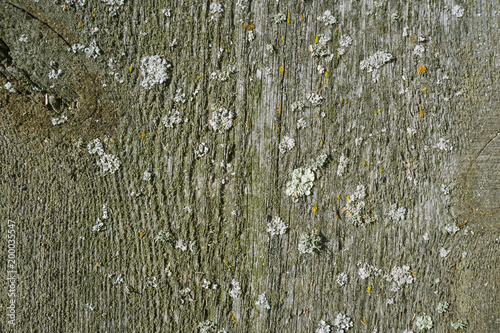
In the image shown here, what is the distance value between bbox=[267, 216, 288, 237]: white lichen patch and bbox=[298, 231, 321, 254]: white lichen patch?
11 cm

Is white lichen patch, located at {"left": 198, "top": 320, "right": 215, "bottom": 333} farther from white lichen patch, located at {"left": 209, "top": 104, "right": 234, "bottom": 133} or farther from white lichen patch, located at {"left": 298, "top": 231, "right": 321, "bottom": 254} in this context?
white lichen patch, located at {"left": 209, "top": 104, "right": 234, "bottom": 133}

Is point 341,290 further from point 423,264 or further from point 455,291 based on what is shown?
point 455,291

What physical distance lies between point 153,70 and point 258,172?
2.58ft

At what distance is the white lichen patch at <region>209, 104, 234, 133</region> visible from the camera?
1658mm

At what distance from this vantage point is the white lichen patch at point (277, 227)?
1.68 m

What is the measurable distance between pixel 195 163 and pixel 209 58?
57 centimetres

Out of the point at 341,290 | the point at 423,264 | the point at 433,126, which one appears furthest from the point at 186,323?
the point at 433,126

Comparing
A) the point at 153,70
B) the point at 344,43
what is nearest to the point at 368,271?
the point at 344,43

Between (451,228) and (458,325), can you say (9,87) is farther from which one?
(458,325)

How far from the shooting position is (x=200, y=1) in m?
1.66

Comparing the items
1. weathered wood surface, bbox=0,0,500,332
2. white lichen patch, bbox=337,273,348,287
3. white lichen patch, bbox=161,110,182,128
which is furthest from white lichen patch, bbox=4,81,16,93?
white lichen patch, bbox=337,273,348,287

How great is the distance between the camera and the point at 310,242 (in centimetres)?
167

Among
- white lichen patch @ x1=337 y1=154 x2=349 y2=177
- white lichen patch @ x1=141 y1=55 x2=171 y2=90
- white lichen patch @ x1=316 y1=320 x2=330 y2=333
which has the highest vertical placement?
white lichen patch @ x1=141 y1=55 x2=171 y2=90

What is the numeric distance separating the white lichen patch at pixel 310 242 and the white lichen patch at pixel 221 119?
0.72 metres
